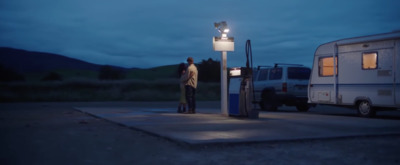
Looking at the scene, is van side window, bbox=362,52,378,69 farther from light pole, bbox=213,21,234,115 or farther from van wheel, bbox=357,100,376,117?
light pole, bbox=213,21,234,115

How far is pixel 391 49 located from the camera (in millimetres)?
11594

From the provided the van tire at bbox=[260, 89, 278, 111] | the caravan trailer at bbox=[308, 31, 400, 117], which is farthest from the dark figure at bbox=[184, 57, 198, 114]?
the van tire at bbox=[260, 89, 278, 111]

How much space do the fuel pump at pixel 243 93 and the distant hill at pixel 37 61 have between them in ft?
227

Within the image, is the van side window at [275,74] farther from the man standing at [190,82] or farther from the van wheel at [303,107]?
the man standing at [190,82]

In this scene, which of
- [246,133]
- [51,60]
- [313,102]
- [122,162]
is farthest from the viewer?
[51,60]

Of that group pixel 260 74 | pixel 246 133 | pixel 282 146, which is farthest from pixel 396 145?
pixel 260 74

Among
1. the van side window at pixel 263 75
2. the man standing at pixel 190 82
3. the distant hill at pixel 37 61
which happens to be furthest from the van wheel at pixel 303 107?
the distant hill at pixel 37 61

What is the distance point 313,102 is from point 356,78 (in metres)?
2.01

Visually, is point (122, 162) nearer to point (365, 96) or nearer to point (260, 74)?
point (365, 96)

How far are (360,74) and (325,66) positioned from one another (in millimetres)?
1478

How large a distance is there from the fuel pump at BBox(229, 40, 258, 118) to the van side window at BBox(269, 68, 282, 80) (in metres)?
5.01

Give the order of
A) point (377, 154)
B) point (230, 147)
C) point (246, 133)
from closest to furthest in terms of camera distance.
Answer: point (377, 154) < point (230, 147) < point (246, 133)

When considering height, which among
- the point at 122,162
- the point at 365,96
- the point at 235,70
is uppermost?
the point at 235,70

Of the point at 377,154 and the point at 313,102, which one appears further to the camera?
the point at 313,102
